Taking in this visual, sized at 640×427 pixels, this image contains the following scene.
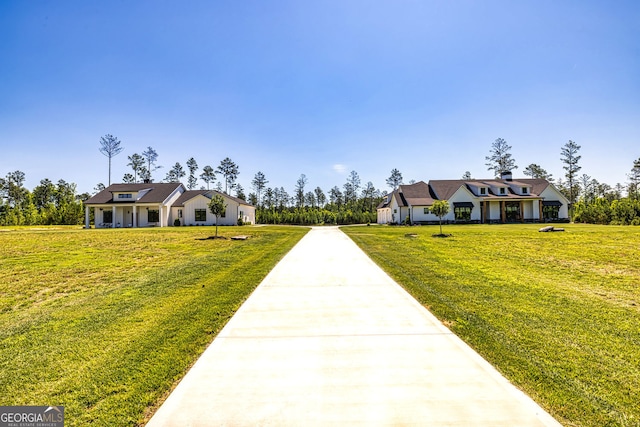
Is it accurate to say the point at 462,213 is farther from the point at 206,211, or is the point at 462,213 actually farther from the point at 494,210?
the point at 206,211

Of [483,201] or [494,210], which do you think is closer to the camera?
[483,201]

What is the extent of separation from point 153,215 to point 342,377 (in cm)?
3431

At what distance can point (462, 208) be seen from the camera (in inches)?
1344

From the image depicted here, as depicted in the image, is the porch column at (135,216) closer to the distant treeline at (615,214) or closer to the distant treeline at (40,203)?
the distant treeline at (40,203)

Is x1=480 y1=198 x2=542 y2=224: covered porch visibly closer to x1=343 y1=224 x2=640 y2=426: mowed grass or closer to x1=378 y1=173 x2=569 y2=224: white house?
x1=378 y1=173 x2=569 y2=224: white house

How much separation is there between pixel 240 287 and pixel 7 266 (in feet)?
26.0

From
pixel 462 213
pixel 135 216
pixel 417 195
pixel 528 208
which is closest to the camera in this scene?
pixel 135 216

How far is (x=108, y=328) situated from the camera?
399cm

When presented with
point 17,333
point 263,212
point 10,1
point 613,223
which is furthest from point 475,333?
point 263,212

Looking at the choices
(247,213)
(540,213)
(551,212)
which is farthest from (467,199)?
(247,213)

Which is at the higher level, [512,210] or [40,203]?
[40,203]

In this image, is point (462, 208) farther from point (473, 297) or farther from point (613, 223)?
point (473, 297)

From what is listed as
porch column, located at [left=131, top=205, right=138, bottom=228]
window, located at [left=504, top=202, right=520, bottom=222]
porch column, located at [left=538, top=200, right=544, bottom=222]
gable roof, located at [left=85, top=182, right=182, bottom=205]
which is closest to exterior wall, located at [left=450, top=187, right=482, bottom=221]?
window, located at [left=504, top=202, right=520, bottom=222]

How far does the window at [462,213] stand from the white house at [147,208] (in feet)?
82.6
